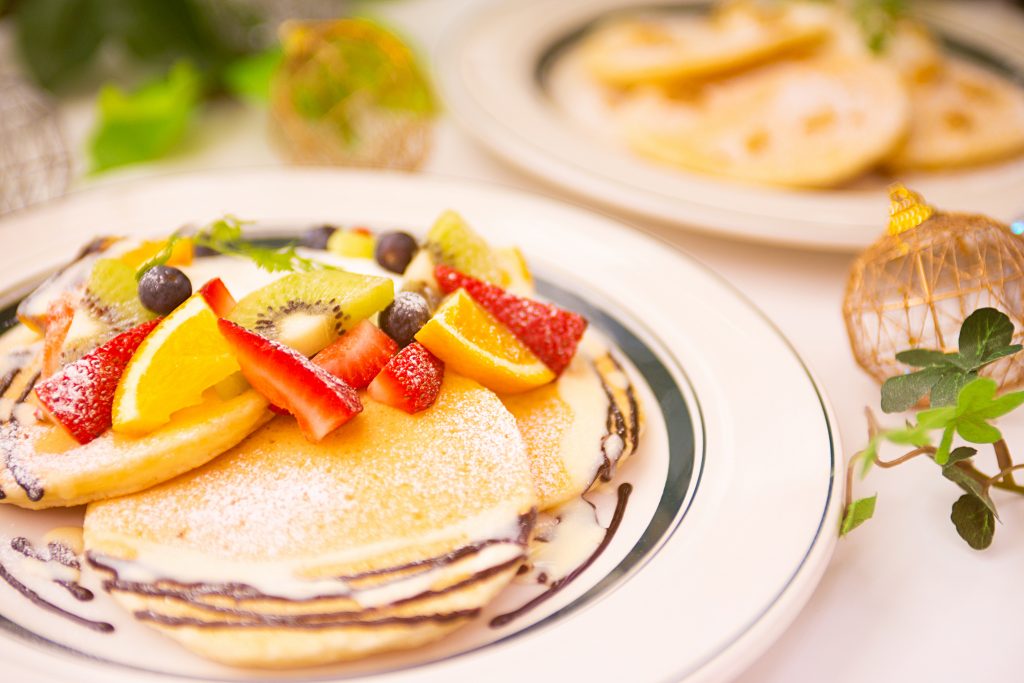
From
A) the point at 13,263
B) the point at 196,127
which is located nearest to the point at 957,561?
the point at 13,263

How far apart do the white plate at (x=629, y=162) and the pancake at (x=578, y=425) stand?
0.63 metres

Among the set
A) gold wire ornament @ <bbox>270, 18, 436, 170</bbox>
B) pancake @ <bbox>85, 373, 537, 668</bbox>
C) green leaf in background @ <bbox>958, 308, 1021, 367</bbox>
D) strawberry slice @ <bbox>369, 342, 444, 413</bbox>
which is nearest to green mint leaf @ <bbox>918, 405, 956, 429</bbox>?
green leaf in background @ <bbox>958, 308, 1021, 367</bbox>

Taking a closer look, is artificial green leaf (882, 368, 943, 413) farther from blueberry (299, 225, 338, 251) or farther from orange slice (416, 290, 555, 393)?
blueberry (299, 225, 338, 251)

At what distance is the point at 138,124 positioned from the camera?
98.7 inches

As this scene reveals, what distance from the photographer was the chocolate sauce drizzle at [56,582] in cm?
118

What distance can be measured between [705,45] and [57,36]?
1.97 metres

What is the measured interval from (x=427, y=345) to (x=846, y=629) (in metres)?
0.78

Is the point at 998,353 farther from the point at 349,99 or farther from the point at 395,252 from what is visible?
the point at 349,99

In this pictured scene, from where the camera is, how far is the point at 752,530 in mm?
1273

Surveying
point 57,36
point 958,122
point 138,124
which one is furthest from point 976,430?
point 57,36

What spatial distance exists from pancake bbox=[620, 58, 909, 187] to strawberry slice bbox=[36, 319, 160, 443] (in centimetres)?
157

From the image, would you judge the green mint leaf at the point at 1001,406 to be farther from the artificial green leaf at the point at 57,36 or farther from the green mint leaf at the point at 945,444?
the artificial green leaf at the point at 57,36

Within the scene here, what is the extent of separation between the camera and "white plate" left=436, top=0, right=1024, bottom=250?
2.09 meters

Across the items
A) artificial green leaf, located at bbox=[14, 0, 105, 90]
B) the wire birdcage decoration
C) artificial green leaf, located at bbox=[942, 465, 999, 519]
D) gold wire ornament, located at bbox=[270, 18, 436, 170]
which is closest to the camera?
artificial green leaf, located at bbox=[942, 465, 999, 519]
